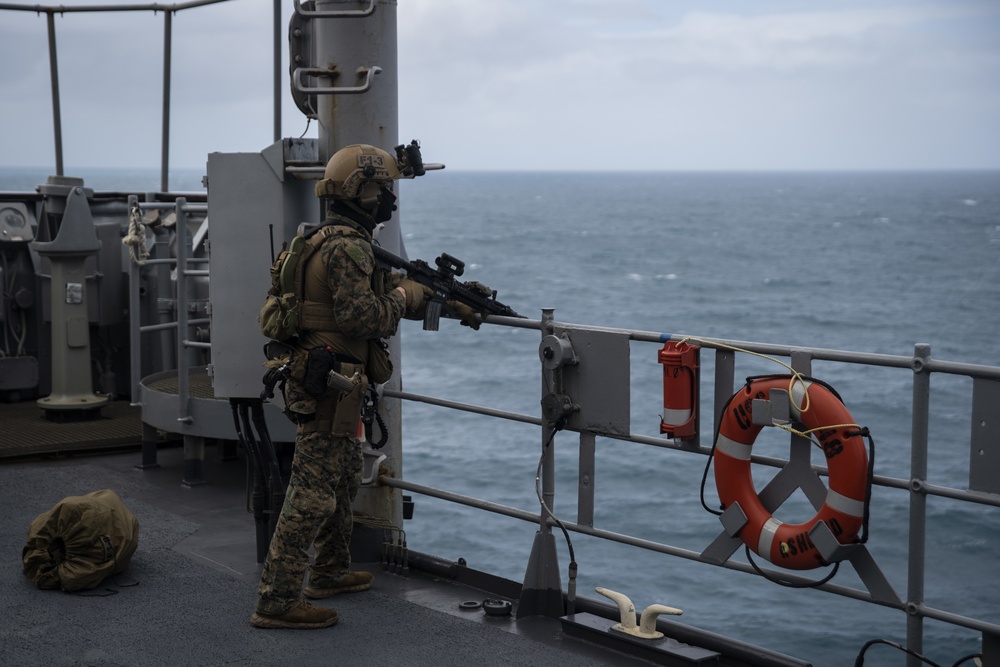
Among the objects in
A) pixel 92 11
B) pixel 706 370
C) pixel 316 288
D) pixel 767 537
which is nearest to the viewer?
pixel 767 537

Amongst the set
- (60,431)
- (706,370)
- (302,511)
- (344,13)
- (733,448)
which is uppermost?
(344,13)

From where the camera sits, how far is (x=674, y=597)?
21062mm

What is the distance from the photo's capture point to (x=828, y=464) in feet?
12.7

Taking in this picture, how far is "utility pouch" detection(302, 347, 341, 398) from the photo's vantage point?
4.47 metres

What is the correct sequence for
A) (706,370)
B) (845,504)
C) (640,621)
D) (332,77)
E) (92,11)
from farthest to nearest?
(706,370) → (92,11) → (332,77) → (640,621) → (845,504)

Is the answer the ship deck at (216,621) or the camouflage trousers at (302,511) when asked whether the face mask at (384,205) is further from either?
the ship deck at (216,621)

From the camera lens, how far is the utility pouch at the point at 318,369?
14.7 ft

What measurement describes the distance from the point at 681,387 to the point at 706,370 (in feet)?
147

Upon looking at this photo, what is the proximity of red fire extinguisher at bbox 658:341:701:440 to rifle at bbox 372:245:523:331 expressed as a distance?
2.51 ft

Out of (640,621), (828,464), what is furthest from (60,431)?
(828,464)

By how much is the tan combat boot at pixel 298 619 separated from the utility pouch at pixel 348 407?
669 mm

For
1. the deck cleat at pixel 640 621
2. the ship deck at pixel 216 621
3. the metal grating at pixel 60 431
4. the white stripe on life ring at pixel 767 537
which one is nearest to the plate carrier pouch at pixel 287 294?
the ship deck at pixel 216 621

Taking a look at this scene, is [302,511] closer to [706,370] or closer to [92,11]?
[92,11]

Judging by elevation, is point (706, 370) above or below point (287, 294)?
A: below
